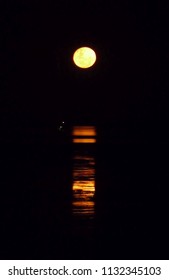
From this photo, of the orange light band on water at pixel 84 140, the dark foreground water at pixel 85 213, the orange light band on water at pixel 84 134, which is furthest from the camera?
the orange light band on water at pixel 84 134

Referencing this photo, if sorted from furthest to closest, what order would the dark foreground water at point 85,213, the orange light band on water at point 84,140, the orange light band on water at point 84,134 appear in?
the orange light band on water at point 84,134
the orange light band on water at point 84,140
the dark foreground water at point 85,213

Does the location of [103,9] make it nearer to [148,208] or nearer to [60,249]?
[148,208]

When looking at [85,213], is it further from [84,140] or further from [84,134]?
[84,134]

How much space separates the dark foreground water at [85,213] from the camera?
348cm

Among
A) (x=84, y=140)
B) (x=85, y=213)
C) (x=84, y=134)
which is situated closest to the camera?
(x=85, y=213)

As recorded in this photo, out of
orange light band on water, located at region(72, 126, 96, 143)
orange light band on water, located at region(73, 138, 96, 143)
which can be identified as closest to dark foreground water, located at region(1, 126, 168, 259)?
orange light band on water, located at region(73, 138, 96, 143)

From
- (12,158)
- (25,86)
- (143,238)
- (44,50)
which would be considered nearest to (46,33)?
(44,50)

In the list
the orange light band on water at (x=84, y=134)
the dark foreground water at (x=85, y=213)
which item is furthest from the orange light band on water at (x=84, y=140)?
the dark foreground water at (x=85, y=213)

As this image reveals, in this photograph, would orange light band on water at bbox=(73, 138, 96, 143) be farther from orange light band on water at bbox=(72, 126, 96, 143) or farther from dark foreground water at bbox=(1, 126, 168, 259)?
dark foreground water at bbox=(1, 126, 168, 259)

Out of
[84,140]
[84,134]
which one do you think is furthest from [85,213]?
→ [84,134]

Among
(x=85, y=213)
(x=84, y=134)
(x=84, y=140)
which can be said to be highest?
(x=84, y=134)

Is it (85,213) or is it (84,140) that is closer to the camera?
(85,213)

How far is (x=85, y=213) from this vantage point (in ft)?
14.2

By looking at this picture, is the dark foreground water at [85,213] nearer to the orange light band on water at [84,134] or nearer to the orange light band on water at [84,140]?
the orange light band on water at [84,140]
